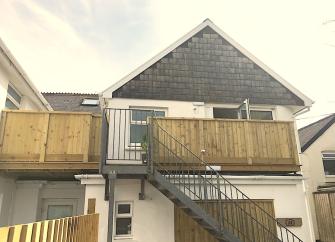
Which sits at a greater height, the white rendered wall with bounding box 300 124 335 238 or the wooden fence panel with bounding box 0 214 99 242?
the white rendered wall with bounding box 300 124 335 238

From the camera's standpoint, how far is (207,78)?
12250 mm

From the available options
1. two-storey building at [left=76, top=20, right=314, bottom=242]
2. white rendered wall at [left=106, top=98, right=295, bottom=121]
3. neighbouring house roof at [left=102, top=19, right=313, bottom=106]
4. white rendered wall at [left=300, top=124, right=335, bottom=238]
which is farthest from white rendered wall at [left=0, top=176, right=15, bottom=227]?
white rendered wall at [left=300, top=124, right=335, bottom=238]

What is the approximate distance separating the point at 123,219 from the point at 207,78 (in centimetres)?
665

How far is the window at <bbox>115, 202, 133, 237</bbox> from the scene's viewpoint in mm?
8578

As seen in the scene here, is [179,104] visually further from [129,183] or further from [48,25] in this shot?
[48,25]

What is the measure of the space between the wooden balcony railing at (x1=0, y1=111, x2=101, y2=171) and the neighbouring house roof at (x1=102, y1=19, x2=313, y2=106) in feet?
7.92

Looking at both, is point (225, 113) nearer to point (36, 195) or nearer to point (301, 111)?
point (301, 111)

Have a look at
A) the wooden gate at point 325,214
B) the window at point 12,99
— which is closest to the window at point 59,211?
the window at point 12,99

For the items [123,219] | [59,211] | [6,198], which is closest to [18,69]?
[6,198]

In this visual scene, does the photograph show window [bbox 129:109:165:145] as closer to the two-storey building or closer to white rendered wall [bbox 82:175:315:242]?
the two-storey building

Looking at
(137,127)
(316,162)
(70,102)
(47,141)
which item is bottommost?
(47,141)

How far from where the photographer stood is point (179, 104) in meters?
11.6

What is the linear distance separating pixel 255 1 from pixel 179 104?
5312 mm

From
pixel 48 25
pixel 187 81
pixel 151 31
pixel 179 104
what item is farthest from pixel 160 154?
pixel 48 25
